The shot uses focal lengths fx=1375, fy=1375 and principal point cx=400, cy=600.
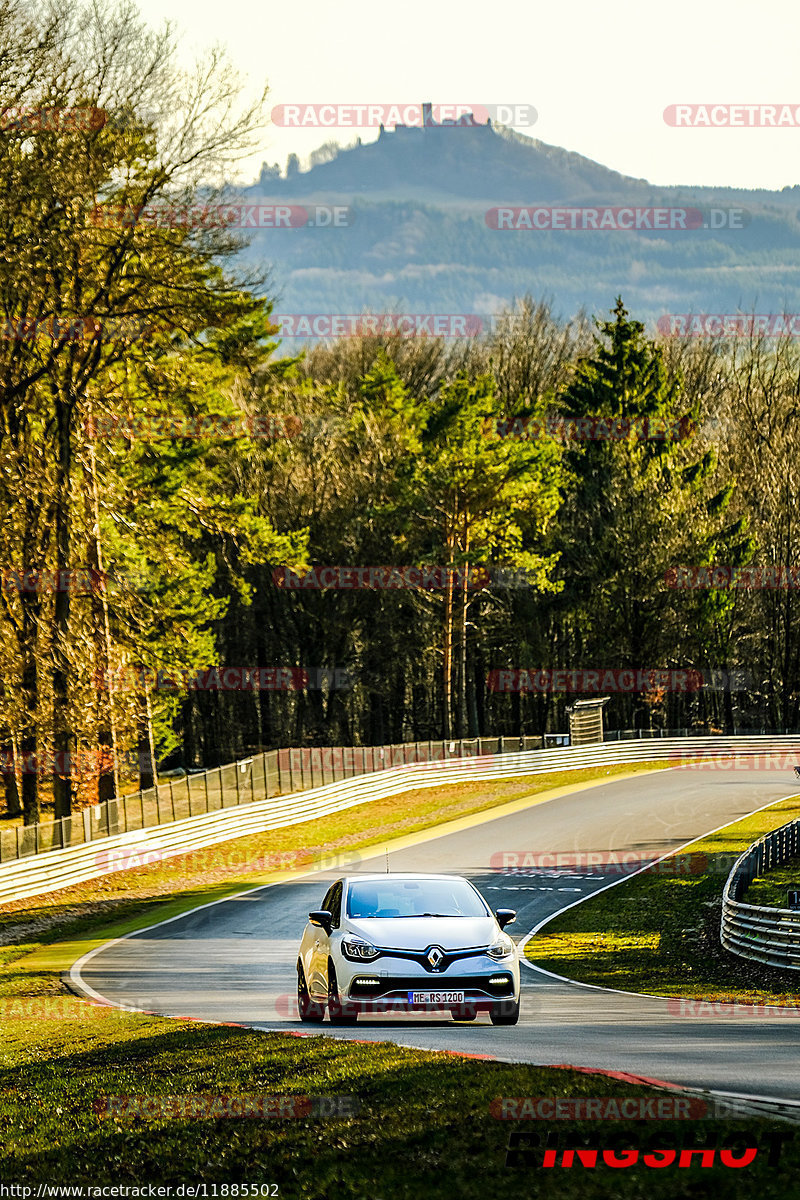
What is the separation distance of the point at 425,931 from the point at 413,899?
756mm

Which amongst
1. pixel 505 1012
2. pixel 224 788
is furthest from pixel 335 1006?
pixel 224 788

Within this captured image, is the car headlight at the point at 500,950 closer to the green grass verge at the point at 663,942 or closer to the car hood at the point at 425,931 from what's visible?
the car hood at the point at 425,931

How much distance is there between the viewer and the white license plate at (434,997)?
1270 cm

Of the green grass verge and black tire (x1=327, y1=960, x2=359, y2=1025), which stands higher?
black tire (x1=327, y1=960, x2=359, y2=1025)

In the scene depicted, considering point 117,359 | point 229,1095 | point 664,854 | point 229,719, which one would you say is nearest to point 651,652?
point 229,719

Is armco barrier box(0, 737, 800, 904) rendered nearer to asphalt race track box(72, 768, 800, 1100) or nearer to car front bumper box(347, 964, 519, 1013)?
asphalt race track box(72, 768, 800, 1100)

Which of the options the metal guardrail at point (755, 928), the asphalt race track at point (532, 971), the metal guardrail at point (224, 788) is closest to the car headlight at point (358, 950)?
the asphalt race track at point (532, 971)

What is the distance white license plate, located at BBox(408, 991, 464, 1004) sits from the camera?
12.7 meters

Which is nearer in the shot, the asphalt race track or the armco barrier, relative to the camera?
the asphalt race track

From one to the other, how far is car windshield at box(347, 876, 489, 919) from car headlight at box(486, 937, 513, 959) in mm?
476

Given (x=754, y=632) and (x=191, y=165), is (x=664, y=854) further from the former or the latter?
(x=754, y=632)

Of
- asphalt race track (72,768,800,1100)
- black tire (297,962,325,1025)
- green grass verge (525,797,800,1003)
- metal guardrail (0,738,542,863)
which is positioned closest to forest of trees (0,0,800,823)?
metal guardrail (0,738,542,863)

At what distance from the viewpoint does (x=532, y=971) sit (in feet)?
67.9

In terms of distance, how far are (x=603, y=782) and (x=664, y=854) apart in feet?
47.1
